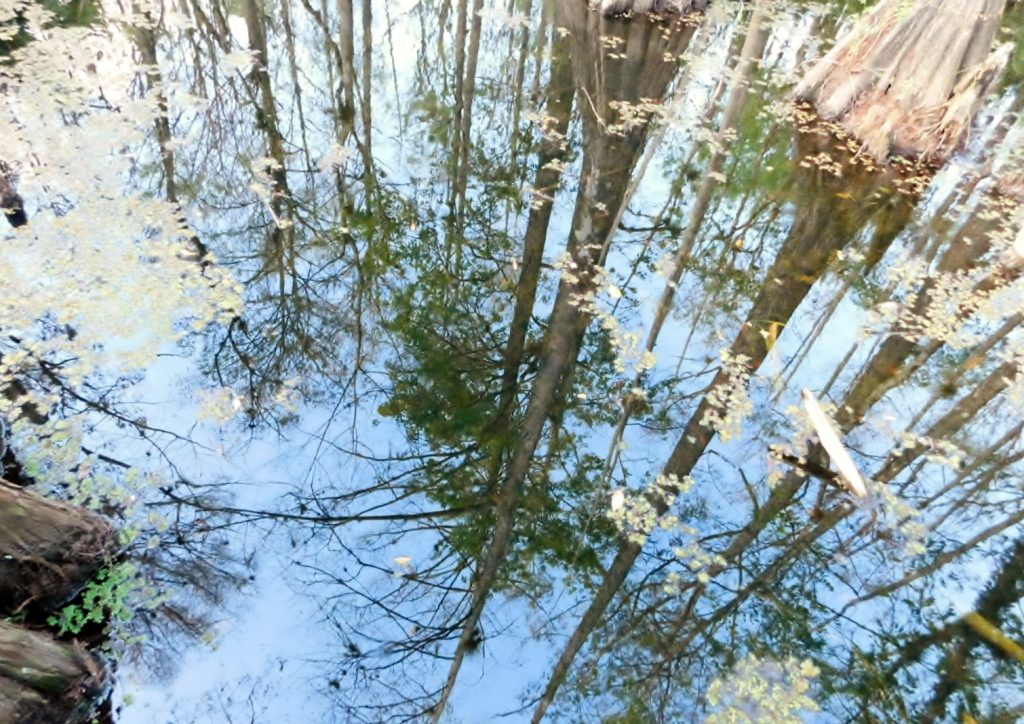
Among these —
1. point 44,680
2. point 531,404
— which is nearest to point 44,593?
point 44,680

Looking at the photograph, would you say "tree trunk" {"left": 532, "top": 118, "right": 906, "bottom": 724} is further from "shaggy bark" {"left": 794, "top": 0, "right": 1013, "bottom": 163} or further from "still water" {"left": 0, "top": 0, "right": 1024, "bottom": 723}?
"shaggy bark" {"left": 794, "top": 0, "right": 1013, "bottom": 163}

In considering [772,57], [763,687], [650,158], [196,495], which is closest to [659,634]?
[763,687]

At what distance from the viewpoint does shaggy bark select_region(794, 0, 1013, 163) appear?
4.03 m

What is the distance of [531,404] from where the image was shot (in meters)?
2.86

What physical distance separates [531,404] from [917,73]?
3.42m

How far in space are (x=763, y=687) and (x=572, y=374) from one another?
1.43 meters

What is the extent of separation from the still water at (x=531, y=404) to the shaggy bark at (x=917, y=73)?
26 cm

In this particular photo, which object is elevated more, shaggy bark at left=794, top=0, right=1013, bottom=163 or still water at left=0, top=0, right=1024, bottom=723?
shaggy bark at left=794, top=0, right=1013, bottom=163

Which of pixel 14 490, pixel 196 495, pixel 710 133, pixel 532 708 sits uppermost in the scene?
pixel 710 133

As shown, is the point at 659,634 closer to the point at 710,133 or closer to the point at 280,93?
the point at 710,133

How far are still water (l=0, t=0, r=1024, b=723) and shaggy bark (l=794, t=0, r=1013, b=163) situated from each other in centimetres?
26

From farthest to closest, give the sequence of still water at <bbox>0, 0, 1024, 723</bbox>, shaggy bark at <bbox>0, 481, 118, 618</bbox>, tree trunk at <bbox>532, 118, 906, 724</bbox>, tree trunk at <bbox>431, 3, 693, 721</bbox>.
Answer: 1. tree trunk at <bbox>431, 3, 693, 721</bbox>
2. tree trunk at <bbox>532, 118, 906, 724</bbox>
3. still water at <bbox>0, 0, 1024, 723</bbox>
4. shaggy bark at <bbox>0, 481, 118, 618</bbox>

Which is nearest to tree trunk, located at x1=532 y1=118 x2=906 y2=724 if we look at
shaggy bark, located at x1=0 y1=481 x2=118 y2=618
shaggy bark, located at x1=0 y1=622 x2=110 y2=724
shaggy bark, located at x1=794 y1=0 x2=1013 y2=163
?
shaggy bark, located at x1=794 y1=0 x2=1013 y2=163

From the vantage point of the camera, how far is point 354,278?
3.31 m
